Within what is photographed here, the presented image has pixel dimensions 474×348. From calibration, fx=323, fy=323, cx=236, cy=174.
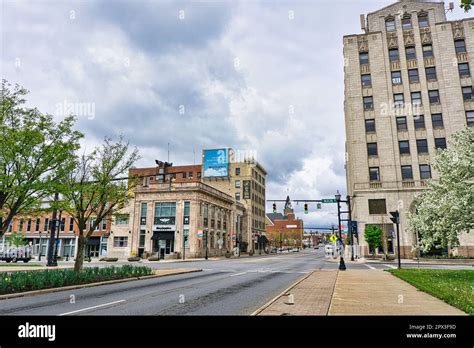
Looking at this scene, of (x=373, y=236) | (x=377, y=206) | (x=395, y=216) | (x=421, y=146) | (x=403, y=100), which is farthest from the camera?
(x=403, y=100)

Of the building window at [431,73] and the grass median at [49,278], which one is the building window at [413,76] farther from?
the grass median at [49,278]

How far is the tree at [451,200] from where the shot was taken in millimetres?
15602

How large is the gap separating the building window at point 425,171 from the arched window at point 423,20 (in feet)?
66.2

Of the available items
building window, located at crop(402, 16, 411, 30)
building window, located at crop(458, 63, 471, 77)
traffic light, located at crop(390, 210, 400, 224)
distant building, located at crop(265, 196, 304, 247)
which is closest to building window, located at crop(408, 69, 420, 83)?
building window, located at crop(458, 63, 471, 77)

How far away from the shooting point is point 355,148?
4478cm

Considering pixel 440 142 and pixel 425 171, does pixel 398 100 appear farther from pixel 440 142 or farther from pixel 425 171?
pixel 425 171

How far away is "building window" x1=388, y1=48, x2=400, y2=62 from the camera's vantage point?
A: 45938 millimetres

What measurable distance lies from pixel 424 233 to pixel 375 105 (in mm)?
31374

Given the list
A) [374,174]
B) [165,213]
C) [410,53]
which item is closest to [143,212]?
[165,213]

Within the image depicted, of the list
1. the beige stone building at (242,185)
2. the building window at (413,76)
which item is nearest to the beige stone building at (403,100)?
the building window at (413,76)

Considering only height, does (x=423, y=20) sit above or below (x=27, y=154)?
above

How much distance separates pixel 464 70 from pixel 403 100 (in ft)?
27.3

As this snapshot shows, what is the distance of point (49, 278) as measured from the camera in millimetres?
13445
